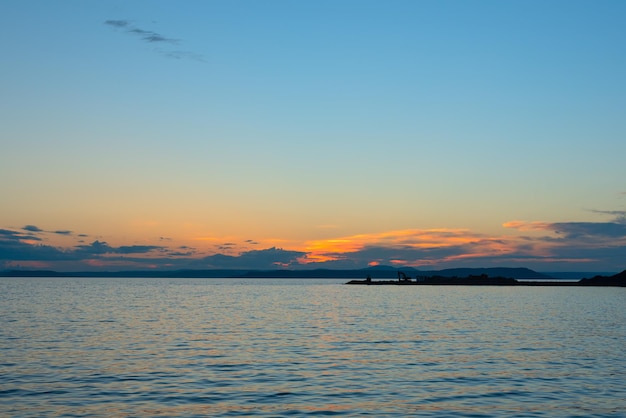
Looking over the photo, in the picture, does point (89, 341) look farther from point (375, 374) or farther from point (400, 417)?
point (400, 417)

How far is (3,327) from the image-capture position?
65000 mm

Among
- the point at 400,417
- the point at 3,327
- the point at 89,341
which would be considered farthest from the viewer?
the point at 3,327

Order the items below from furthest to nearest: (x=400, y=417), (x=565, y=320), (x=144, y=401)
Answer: (x=565, y=320), (x=144, y=401), (x=400, y=417)

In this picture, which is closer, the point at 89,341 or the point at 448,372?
the point at 448,372

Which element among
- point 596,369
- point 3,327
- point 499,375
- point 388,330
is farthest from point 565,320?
point 3,327

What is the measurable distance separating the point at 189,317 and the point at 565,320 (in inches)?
1820

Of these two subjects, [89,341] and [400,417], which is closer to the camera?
[400,417]

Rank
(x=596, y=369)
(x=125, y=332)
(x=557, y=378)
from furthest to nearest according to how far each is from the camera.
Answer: (x=125, y=332) < (x=596, y=369) < (x=557, y=378)

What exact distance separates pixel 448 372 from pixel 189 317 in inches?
1981

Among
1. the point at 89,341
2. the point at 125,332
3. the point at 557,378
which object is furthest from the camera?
the point at 125,332

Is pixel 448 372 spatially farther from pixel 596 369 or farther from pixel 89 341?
pixel 89 341

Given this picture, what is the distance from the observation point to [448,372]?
37.2 metres

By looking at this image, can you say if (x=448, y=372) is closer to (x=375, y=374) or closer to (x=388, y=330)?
(x=375, y=374)

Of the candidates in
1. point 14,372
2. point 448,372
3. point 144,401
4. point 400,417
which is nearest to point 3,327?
point 14,372
